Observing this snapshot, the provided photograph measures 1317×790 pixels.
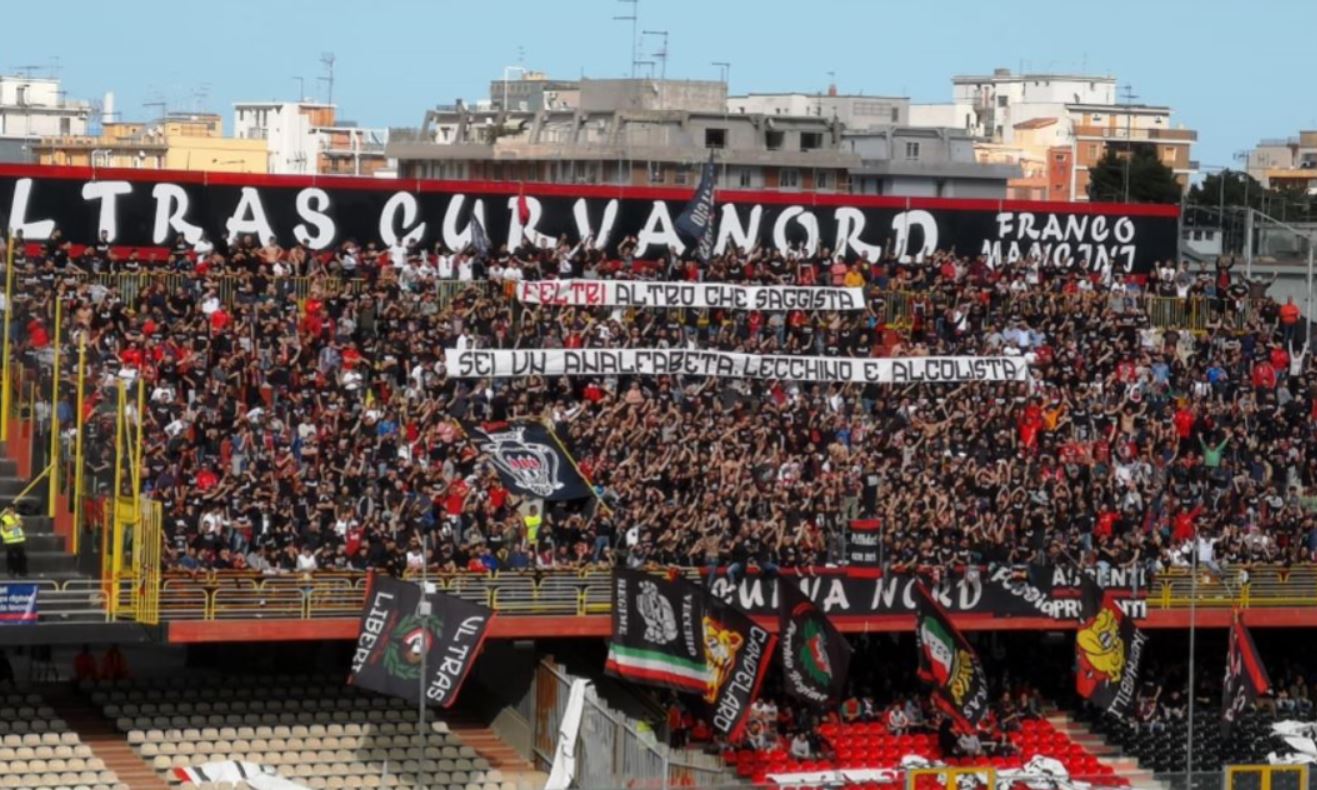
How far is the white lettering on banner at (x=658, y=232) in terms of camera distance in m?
46.7

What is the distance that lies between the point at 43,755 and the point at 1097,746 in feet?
48.1

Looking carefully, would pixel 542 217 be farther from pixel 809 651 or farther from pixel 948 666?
pixel 948 666

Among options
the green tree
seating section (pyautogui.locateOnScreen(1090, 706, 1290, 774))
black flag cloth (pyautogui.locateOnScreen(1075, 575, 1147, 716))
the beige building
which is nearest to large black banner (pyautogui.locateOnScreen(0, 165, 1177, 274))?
seating section (pyautogui.locateOnScreen(1090, 706, 1290, 774))

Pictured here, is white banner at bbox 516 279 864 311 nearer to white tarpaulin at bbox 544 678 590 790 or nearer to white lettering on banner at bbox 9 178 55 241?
white lettering on banner at bbox 9 178 55 241

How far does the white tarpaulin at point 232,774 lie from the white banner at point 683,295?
36.1ft

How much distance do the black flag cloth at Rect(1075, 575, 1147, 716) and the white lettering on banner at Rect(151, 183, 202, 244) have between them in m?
14.9

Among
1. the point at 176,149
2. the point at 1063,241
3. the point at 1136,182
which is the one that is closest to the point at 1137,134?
the point at 1136,182

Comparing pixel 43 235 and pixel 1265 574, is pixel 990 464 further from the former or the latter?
pixel 43 235

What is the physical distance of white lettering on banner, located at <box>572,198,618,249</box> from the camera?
4638 centimetres

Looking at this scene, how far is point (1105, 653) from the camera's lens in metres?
38.8

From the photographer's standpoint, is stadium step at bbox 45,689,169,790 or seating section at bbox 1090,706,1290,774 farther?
seating section at bbox 1090,706,1290,774

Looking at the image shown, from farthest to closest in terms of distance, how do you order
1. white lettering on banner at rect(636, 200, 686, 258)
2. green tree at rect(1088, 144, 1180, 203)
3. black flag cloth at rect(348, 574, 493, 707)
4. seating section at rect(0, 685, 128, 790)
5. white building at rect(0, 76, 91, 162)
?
white building at rect(0, 76, 91, 162)
green tree at rect(1088, 144, 1180, 203)
white lettering on banner at rect(636, 200, 686, 258)
black flag cloth at rect(348, 574, 493, 707)
seating section at rect(0, 685, 128, 790)

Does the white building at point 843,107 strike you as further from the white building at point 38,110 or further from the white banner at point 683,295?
the white banner at point 683,295

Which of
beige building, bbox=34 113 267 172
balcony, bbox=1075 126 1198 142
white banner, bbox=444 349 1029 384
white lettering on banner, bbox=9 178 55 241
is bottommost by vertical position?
white banner, bbox=444 349 1029 384
